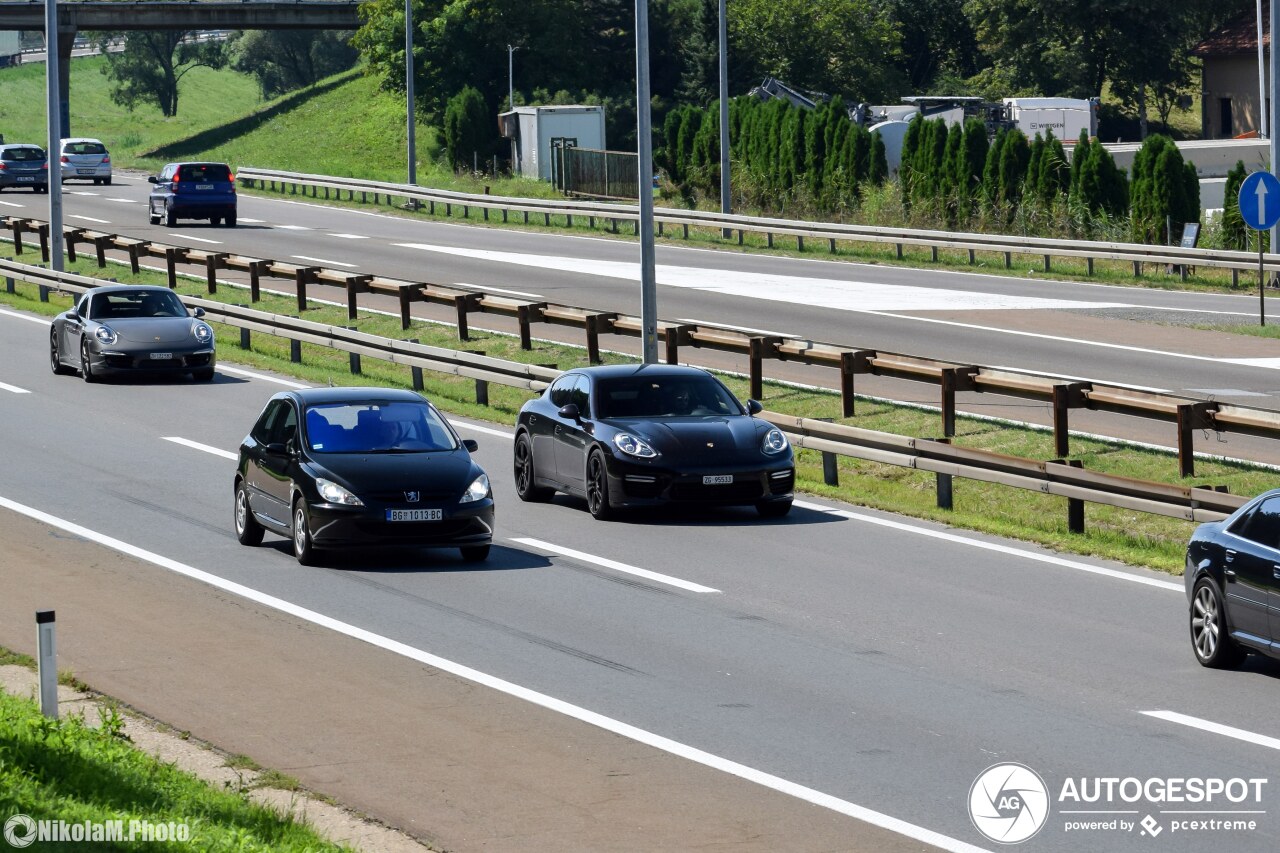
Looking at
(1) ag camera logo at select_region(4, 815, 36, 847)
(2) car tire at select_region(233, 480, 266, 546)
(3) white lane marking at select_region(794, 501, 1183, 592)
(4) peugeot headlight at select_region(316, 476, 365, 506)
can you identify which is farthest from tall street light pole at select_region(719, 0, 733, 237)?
(1) ag camera logo at select_region(4, 815, 36, 847)

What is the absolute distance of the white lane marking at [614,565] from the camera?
1555cm

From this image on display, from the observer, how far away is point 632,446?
→ 18797mm

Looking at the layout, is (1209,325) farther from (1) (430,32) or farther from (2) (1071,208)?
(1) (430,32)

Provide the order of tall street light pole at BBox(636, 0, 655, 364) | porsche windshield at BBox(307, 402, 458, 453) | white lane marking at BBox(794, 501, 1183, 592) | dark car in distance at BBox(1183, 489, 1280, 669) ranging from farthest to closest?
tall street light pole at BBox(636, 0, 655, 364), porsche windshield at BBox(307, 402, 458, 453), white lane marking at BBox(794, 501, 1183, 592), dark car in distance at BBox(1183, 489, 1280, 669)

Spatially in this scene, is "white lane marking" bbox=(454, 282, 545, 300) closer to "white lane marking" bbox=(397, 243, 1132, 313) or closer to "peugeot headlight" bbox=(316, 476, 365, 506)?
"white lane marking" bbox=(397, 243, 1132, 313)

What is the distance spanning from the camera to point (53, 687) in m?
10.1

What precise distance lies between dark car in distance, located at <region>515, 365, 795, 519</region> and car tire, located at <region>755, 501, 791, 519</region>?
14 millimetres

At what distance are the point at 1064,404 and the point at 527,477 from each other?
18.8ft

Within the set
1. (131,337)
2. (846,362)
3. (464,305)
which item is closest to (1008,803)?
(846,362)

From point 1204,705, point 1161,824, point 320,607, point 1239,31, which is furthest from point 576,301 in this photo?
point 1239,31

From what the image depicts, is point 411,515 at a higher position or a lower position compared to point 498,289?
lower

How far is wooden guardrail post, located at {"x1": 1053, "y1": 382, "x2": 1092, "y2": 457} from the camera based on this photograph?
805 inches

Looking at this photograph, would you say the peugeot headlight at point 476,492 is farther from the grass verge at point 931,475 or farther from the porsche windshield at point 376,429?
the grass verge at point 931,475

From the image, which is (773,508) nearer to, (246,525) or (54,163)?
(246,525)
